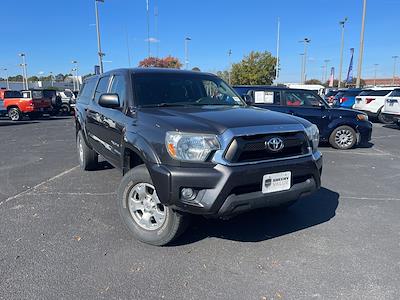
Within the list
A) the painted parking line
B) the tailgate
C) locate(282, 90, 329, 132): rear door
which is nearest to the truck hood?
the painted parking line

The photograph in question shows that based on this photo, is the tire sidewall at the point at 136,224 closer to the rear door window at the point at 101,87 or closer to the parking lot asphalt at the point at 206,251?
the parking lot asphalt at the point at 206,251

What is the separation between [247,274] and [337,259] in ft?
3.14

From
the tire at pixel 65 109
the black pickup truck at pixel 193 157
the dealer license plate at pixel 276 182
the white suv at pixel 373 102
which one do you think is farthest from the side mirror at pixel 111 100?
the tire at pixel 65 109

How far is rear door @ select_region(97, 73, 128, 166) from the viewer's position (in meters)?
4.40

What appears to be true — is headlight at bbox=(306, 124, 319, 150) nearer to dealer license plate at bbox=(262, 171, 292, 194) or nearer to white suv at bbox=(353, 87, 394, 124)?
dealer license plate at bbox=(262, 171, 292, 194)

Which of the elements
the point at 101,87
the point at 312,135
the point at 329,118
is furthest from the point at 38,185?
the point at 329,118

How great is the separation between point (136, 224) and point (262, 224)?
4.99 feet

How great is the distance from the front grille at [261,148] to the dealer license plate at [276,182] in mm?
175

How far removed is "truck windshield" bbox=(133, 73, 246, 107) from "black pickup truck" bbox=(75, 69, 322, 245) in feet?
0.05

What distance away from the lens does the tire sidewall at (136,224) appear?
3.59 metres

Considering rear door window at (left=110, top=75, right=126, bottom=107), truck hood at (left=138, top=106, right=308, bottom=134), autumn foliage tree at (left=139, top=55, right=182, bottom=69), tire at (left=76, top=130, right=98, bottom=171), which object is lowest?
tire at (left=76, top=130, right=98, bottom=171)

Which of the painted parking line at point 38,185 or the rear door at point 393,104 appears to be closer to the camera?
the painted parking line at point 38,185

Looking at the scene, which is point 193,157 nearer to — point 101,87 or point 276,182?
point 276,182

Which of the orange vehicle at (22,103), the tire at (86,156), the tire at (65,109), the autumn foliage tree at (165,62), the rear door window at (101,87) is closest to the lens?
the rear door window at (101,87)
